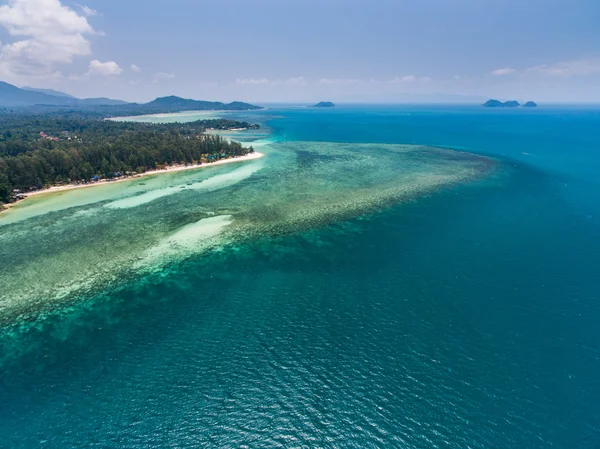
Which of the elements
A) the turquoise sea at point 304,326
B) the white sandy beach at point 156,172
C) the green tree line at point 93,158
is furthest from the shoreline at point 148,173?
the turquoise sea at point 304,326

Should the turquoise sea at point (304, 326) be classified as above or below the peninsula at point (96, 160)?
below

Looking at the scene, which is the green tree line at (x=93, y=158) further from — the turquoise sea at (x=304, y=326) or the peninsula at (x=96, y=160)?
the turquoise sea at (x=304, y=326)

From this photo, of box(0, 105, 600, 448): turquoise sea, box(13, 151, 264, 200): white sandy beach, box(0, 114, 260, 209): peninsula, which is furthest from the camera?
box(13, 151, 264, 200): white sandy beach

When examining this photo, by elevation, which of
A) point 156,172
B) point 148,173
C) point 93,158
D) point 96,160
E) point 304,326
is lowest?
point 304,326

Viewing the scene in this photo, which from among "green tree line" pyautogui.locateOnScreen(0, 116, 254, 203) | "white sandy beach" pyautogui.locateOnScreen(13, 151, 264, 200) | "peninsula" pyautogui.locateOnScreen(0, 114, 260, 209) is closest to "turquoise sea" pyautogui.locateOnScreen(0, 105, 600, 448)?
"white sandy beach" pyautogui.locateOnScreen(13, 151, 264, 200)

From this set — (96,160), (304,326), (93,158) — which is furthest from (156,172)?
(304,326)

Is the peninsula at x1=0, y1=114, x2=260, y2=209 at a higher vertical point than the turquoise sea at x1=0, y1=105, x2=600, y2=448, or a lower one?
higher

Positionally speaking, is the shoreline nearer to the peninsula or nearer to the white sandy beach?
the white sandy beach

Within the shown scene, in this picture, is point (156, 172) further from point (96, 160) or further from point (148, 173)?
point (96, 160)

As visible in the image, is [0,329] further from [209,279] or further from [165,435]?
[165,435]

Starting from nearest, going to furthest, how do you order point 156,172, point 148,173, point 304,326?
point 304,326, point 148,173, point 156,172
